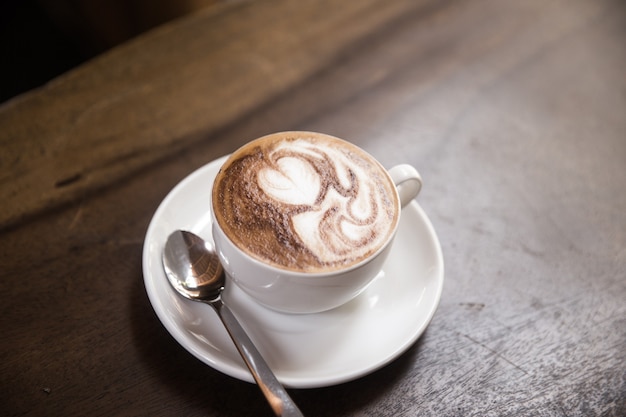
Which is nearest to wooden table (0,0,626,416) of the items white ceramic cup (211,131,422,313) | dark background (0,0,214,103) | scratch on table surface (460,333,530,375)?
scratch on table surface (460,333,530,375)

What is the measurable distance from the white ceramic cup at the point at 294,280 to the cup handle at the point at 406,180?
0.28ft

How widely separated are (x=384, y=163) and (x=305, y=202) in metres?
0.35

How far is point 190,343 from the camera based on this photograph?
629 millimetres

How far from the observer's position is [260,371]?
23.8 inches

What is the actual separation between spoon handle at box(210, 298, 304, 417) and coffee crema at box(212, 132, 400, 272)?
0.35 ft

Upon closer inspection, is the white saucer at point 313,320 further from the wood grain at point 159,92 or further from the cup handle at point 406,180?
the wood grain at point 159,92

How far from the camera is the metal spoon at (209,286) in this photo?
0.59 m

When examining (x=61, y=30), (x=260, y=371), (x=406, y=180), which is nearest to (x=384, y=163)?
(x=406, y=180)

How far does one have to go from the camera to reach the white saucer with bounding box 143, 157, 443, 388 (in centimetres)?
64

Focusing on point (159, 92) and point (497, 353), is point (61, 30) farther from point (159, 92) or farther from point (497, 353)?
point (497, 353)

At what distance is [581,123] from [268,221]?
2.79ft

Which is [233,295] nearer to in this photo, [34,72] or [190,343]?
[190,343]

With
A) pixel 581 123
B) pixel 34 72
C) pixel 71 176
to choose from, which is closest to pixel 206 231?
pixel 71 176

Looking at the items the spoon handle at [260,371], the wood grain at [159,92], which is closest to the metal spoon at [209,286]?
the spoon handle at [260,371]
